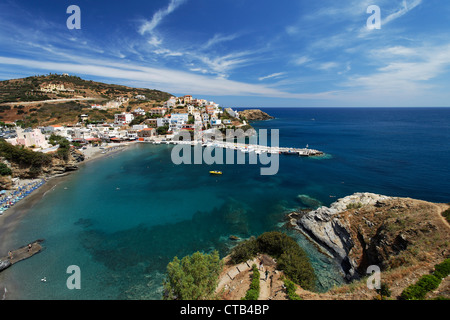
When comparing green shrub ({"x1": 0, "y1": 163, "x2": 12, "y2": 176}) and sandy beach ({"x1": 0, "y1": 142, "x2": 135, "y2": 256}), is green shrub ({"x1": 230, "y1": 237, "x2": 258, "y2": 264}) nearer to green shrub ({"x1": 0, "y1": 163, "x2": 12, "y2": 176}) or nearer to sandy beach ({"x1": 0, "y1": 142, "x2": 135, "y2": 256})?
sandy beach ({"x1": 0, "y1": 142, "x2": 135, "y2": 256})

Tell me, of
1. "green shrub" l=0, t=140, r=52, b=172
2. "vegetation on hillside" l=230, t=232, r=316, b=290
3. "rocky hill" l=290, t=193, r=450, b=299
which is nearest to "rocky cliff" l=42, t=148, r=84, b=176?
"green shrub" l=0, t=140, r=52, b=172

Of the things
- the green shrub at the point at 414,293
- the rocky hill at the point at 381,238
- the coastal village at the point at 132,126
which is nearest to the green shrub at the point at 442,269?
the rocky hill at the point at 381,238

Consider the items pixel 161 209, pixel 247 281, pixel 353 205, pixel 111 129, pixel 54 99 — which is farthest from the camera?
pixel 54 99

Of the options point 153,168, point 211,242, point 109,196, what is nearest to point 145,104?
point 153,168

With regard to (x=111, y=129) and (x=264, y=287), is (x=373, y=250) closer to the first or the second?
(x=264, y=287)

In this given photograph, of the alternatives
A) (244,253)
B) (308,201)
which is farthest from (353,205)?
(244,253)

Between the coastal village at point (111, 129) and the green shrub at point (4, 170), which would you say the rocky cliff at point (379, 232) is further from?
the green shrub at point (4, 170)
